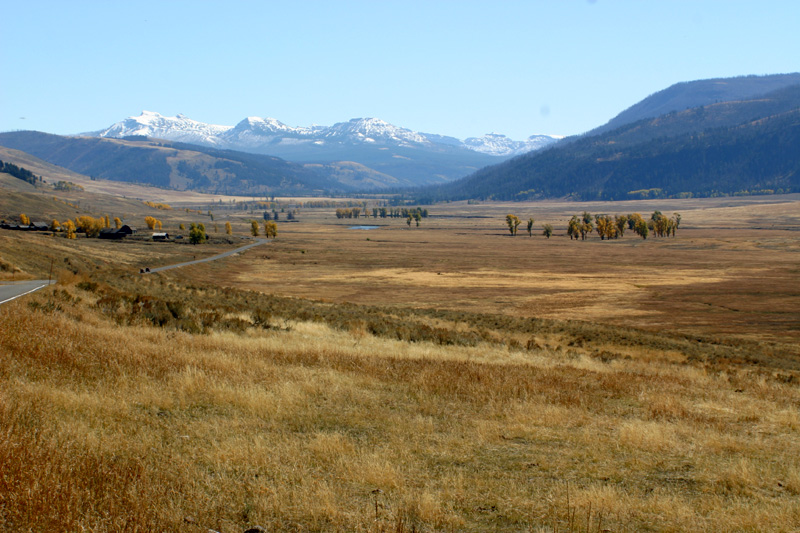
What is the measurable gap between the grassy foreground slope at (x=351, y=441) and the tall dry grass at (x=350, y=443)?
0.04 metres

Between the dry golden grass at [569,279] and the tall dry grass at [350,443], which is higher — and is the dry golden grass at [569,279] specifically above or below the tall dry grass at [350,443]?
below

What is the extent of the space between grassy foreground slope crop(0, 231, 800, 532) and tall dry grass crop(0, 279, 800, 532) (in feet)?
0.12

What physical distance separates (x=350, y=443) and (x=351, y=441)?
10.9 inches

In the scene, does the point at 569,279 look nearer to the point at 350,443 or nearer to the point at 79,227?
the point at 350,443

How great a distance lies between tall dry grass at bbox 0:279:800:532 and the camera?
6.93m

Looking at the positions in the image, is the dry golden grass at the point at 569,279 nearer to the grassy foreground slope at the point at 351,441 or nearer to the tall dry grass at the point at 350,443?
the grassy foreground slope at the point at 351,441

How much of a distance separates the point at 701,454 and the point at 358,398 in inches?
255

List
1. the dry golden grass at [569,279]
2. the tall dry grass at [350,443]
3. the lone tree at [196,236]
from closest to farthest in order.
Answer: the tall dry grass at [350,443] < the dry golden grass at [569,279] < the lone tree at [196,236]

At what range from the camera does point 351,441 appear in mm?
9547

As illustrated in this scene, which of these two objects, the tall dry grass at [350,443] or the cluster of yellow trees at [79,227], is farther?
the cluster of yellow trees at [79,227]

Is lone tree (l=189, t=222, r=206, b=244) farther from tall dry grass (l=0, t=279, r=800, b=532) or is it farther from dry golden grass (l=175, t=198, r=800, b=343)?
tall dry grass (l=0, t=279, r=800, b=532)

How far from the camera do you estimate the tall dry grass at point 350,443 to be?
6934mm

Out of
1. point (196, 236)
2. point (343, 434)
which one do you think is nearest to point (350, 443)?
point (343, 434)

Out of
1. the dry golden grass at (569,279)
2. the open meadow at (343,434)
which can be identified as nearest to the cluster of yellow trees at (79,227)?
the dry golden grass at (569,279)
